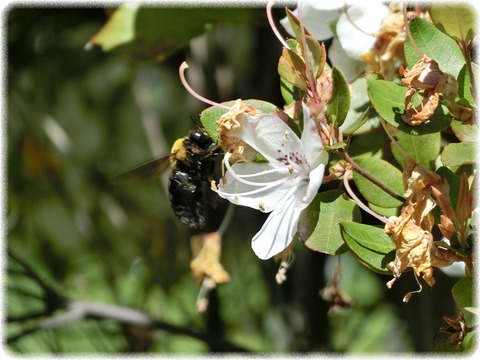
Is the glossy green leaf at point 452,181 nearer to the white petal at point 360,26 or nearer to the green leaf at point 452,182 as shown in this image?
the green leaf at point 452,182

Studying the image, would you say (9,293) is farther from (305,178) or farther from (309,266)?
(305,178)

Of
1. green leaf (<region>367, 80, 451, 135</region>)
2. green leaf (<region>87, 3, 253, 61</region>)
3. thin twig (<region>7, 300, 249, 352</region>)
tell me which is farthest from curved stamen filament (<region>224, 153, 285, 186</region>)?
thin twig (<region>7, 300, 249, 352</region>)

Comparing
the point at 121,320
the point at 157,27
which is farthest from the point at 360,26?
the point at 121,320

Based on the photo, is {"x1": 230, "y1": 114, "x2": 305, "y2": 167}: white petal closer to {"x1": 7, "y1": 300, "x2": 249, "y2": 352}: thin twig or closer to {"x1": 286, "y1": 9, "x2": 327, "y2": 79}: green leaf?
{"x1": 286, "y1": 9, "x2": 327, "y2": 79}: green leaf

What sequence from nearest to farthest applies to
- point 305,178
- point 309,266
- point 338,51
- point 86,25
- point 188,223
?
point 305,178 < point 338,51 < point 188,223 < point 309,266 < point 86,25

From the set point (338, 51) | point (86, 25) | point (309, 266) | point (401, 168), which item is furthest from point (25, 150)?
point (401, 168)
